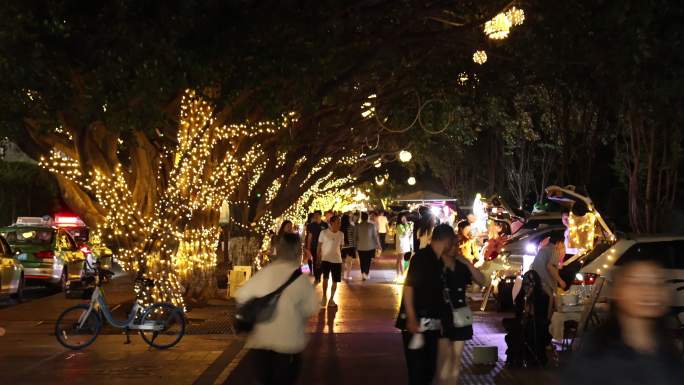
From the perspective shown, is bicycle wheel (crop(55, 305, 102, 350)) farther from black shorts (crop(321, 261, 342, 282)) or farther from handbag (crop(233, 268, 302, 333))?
black shorts (crop(321, 261, 342, 282))

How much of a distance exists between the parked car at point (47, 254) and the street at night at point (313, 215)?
2.6 inches

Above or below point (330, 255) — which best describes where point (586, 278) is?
below

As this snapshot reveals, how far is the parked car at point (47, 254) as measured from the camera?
23266 mm

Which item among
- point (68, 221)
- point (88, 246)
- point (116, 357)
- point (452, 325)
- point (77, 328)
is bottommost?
point (116, 357)

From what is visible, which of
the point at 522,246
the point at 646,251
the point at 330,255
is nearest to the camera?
the point at 646,251

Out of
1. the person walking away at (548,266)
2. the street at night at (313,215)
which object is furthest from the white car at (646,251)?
the person walking away at (548,266)

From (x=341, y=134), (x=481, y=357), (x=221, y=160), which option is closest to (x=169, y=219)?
(x=221, y=160)

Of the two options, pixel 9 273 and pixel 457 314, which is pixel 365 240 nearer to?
pixel 9 273

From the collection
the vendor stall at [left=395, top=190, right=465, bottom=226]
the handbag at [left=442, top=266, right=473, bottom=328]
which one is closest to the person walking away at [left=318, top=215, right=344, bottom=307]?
the vendor stall at [left=395, top=190, right=465, bottom=226]

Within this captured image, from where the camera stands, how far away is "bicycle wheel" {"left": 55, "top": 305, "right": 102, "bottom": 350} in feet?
46.6

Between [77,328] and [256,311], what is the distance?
6557 mm

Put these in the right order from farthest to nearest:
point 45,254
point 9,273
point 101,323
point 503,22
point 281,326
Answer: point 45,254 → point 9,273 → point 503,22 → point 101,323 → point 281,326

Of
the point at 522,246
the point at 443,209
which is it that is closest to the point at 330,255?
the point at 522,246

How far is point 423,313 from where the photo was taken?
927 cm
